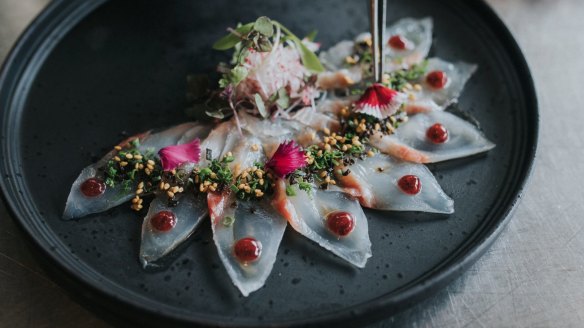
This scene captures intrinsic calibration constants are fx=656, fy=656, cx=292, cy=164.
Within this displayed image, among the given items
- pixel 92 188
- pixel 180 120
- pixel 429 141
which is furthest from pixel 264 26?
pixel 92 188

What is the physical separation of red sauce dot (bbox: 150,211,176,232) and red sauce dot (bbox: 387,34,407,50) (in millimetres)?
1463

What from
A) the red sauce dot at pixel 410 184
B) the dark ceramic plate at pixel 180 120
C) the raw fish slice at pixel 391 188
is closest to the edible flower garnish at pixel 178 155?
the dark ceramic plate at pixel 180 120

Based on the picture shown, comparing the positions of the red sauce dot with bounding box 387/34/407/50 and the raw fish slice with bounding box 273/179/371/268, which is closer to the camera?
the raw fish slice with bounding box 273/179/371/268

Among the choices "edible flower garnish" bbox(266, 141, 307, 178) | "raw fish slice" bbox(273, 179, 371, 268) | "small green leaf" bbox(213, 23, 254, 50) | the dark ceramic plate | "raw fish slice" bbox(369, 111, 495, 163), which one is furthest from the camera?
"small green leaf" bbox(213, 23, 254, 50)

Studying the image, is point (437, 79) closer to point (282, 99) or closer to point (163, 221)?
point (282, 99)

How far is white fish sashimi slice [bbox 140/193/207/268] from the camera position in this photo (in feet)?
8.53

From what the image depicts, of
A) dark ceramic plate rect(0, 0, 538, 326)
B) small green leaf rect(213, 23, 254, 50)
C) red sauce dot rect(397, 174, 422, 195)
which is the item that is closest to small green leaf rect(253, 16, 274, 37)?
small green leaf rect(213, 23, 254, 50)

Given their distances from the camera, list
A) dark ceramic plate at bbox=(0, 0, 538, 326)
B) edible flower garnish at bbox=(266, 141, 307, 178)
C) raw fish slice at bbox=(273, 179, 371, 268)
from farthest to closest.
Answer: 1. edible flower garnish at bbox=(266, 141, 307, 178)
2. raw fish slice at bbox=(273, 179, 371, 268)
3. dark ceramic plate at bbox=(0, 0, 538, 326)

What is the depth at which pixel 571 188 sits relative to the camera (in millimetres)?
3053

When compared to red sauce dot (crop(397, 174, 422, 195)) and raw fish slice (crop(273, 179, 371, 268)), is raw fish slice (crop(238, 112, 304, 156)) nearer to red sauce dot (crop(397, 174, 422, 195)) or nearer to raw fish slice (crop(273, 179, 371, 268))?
raw fish slice (crop(273, 179, 371, 268))

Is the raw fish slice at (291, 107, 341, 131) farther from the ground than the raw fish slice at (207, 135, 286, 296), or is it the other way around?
the raw fish slice at (291, 107, 341, 131)

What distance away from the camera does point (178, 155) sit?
2805mm

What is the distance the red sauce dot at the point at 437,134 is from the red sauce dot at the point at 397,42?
0.57 metres

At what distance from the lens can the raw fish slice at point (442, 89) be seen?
3053 mm
